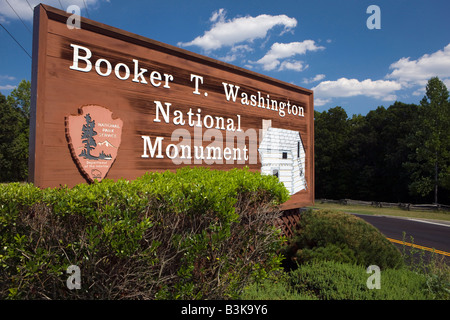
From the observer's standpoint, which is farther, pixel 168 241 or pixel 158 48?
pixel 158 48

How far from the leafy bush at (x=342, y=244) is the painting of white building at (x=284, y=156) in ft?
4.70

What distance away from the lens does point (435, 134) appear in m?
29.9

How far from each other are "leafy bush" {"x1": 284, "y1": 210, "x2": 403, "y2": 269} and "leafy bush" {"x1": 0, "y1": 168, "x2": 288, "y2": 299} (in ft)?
8.69

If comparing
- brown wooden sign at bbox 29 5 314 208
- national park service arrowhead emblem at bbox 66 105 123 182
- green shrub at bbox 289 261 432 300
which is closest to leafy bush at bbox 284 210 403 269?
green shrub at bbox 289 261 432 300

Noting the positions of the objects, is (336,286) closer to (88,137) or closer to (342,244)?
(342,244)

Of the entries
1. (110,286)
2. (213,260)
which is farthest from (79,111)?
(213,260)

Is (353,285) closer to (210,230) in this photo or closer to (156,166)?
(210,230)

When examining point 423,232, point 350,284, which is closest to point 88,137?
point 350,284

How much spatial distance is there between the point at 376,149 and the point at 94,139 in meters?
47.9

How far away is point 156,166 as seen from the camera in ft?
16.2

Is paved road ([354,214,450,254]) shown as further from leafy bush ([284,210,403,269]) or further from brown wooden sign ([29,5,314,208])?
brown wooden sign ([29,5,314,208])

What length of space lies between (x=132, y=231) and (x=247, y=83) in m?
4.87

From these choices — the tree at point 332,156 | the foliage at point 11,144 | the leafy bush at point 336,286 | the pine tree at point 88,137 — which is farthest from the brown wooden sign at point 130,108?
the tree at point 332,156

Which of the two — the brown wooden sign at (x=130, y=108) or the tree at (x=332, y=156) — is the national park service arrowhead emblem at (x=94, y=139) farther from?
the tree at (x=332, y=156)
